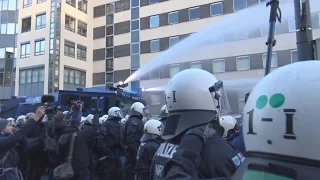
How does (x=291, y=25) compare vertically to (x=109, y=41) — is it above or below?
below

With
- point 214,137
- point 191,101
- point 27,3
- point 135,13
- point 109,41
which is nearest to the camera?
point 214,137

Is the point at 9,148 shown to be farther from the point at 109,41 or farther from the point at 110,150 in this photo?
the point at 109,41

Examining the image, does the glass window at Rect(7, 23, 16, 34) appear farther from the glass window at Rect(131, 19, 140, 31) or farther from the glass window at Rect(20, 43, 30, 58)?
the glass window at Rect(131, 19, 140, 31)

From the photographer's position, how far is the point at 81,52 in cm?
3506

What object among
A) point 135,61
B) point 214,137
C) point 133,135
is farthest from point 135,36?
point 214,137

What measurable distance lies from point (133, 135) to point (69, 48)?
28969 mm

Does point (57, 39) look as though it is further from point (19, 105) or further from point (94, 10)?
point (19, 105)

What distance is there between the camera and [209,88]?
95.4 inches

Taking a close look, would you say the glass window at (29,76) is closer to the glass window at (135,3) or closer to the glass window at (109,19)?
the glass window at (109,19)

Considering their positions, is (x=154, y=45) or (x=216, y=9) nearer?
(x=216, y=9)

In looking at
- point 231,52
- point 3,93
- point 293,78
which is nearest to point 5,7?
point 3,93

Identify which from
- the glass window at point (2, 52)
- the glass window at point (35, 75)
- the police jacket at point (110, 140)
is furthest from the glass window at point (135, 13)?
the police jacket at point (110, 140)

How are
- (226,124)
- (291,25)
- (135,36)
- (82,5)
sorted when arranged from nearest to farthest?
(226,124) < (291,25) < (135,36) < (82,5)

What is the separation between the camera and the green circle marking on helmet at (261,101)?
1.38 metres
